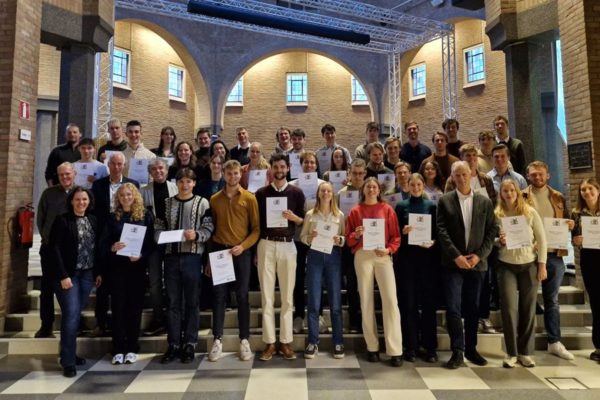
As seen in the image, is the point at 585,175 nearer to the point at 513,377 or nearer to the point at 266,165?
the point at 513,377

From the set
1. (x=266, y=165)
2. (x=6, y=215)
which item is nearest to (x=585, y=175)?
(x=266, y=165)

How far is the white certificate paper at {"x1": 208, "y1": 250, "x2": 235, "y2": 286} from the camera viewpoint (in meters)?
4.11

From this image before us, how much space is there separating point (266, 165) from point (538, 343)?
3.62 meters

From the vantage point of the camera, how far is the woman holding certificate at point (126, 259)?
4090mm

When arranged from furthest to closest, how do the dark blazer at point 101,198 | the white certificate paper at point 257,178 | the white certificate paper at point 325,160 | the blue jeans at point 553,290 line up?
the white certificate paper at point 325,160
the white certificate paper at point 257,178
the dark blazer at point 101,198
the blue jeans at point 553,290

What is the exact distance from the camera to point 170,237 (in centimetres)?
401

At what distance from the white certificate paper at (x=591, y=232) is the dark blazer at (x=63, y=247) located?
4864 mm

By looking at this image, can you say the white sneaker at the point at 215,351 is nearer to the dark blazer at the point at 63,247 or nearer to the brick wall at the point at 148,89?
the dark blazer at the point at 63,247

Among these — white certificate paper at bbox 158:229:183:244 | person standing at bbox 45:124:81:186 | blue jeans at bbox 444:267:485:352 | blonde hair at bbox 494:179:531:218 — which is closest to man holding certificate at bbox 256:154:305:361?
white certificate paper at bbox 158:229:183:244

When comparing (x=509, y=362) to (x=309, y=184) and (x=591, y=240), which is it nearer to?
(x=591, y=240)

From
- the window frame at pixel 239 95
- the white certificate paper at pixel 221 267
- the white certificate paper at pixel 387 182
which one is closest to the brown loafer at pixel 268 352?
the white certificate paper at pixel 221 267

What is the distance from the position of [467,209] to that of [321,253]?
1.48 metres

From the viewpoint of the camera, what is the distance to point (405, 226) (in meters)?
4.19

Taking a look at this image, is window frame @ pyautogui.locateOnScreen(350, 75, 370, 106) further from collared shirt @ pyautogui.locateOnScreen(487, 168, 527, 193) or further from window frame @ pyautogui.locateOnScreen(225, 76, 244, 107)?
collared shirt @ pyautogui.locateOnScreen(487, 168, 527, 193)
